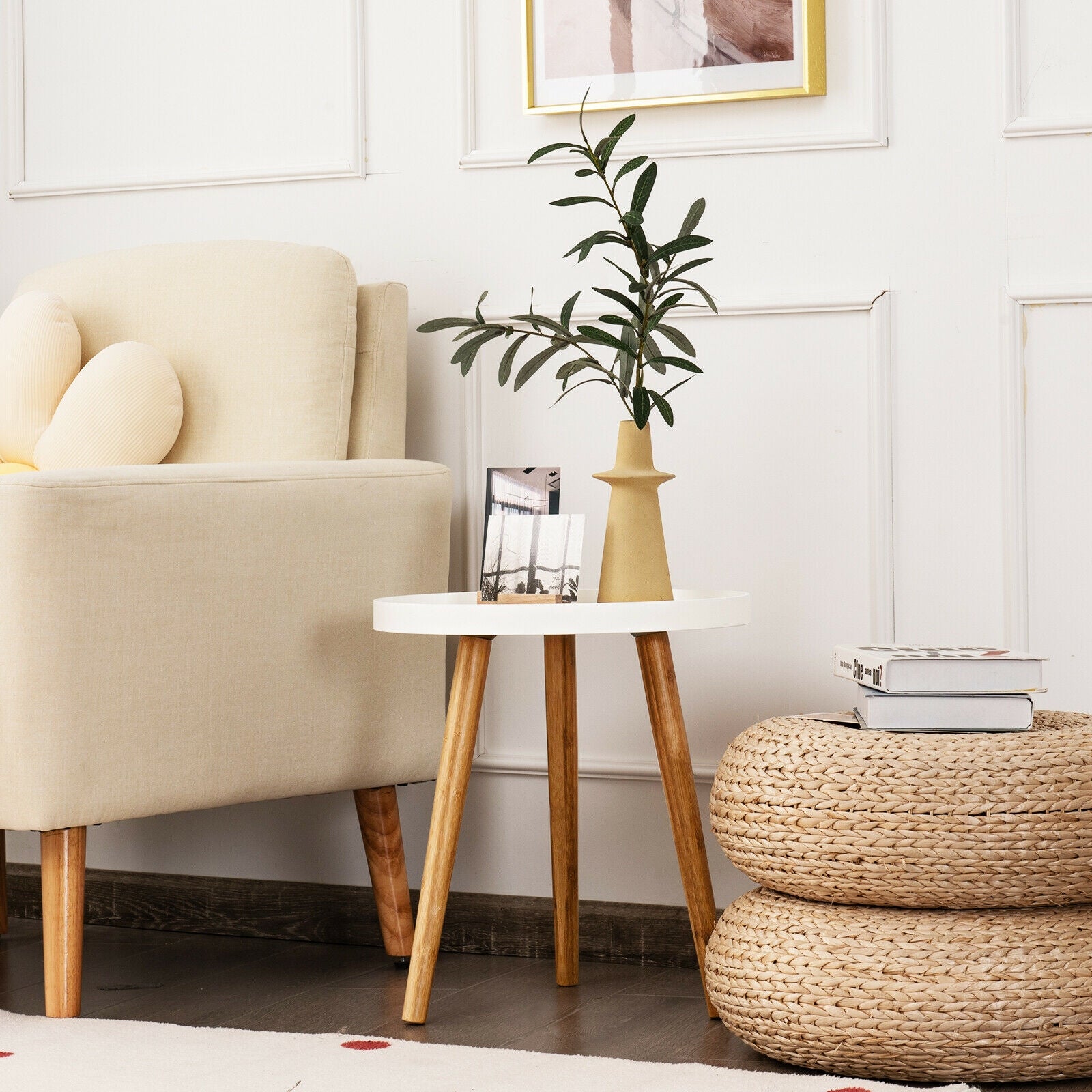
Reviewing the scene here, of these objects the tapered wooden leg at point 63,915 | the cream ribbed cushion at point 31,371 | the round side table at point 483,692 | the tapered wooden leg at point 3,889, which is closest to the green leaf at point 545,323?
the round side table at point 483,692

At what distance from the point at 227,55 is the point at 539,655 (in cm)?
107

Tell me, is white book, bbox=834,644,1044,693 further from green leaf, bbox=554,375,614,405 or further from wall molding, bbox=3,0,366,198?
wall molding, bbox=3,0,366,198

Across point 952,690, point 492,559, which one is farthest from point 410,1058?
point 952,690

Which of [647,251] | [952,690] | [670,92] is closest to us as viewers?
[952,690]

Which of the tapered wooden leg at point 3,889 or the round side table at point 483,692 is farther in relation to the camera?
the tapered wooden leg at point 3,889

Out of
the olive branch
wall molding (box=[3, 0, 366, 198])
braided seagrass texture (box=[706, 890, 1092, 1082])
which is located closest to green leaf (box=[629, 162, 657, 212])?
the olive branch

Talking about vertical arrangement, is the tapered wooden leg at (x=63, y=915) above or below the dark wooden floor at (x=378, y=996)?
above

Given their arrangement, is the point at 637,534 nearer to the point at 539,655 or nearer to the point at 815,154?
the point at 539,655

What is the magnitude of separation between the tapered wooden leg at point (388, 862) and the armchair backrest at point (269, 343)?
468mm

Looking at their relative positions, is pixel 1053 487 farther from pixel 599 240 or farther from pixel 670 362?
pixel 599 240

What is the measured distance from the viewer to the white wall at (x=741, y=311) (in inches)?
73.0

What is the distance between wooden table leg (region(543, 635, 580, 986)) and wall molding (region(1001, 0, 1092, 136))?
0.90m

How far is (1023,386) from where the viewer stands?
186cm

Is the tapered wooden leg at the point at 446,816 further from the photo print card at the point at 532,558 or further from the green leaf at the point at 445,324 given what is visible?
the green leaf at the point at 445,324
